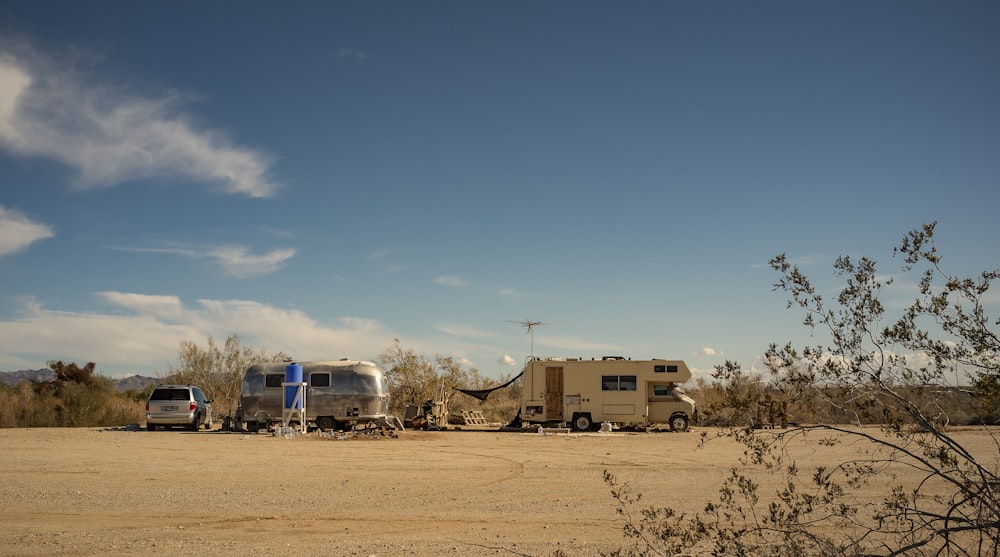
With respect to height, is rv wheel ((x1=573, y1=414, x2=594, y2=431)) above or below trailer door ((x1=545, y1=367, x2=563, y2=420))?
below

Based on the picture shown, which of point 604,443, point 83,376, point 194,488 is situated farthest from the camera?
point 83,376

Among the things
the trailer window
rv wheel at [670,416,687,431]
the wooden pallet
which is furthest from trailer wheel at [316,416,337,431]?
rv wheel at [670,416,687,431]

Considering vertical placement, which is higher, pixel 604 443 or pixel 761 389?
pixel 761 389

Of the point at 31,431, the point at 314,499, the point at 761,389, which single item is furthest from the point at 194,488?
the point at 31,431

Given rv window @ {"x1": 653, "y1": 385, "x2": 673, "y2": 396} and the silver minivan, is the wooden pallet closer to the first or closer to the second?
rv window @ {"x1": 653, "y1": 385, "x2": 673, "y2": 396}

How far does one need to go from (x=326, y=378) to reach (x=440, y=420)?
5.45 metres

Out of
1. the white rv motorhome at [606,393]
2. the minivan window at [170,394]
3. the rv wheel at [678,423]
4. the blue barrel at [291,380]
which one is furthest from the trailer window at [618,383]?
the minivan window at [170,394]

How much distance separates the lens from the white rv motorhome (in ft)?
91.6

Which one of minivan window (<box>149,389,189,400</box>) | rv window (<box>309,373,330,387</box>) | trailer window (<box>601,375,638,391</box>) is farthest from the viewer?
trailer window (<box>601,375,638,391</box>)

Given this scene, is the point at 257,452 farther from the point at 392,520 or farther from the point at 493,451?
the point at 392,520

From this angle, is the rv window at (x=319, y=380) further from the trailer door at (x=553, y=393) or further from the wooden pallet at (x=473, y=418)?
the trailer door at (x=553, y=393)

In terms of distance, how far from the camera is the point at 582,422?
92.5 feet

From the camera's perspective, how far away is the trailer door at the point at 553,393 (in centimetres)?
2845

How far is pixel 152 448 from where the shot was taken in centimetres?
1936
